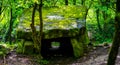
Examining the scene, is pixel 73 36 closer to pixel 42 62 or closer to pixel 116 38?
pixel 42 62

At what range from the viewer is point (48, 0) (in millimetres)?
14867

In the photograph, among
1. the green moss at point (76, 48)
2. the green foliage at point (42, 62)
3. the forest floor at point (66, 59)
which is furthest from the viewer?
the green moss at point (76, 48)

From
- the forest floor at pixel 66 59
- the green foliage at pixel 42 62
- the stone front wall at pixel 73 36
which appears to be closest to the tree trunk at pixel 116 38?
the forest floor at pixel 66 59

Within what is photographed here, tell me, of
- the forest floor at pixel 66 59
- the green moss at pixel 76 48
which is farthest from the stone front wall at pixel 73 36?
the forest floor at pixel 66 59

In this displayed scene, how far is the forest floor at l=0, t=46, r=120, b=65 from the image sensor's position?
14336 mm

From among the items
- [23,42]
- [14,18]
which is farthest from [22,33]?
[14,18]

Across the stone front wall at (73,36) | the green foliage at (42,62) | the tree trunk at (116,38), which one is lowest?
the green foliage at (42,62)

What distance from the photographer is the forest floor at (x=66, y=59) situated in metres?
14.3

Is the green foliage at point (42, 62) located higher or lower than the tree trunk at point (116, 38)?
lower

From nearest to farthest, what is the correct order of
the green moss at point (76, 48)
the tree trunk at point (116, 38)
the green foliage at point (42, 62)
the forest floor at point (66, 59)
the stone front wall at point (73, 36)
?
the tree trunk at point (116, 38) < the forest floor at point (66, 59) < the green foliage at point (42, 62) < the stone front wall at point (73, 36) < the green moss at point (76, 48)

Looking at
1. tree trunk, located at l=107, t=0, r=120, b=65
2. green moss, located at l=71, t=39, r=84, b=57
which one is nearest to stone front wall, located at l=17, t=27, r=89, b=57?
green moss, located at l=71, t=39, r=84, b=57

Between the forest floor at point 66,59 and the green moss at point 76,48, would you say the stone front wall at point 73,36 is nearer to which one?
the green moss at point 76,48

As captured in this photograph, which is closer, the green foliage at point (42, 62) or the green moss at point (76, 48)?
the green foliage at point (42, 62)

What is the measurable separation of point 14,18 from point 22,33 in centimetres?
894
